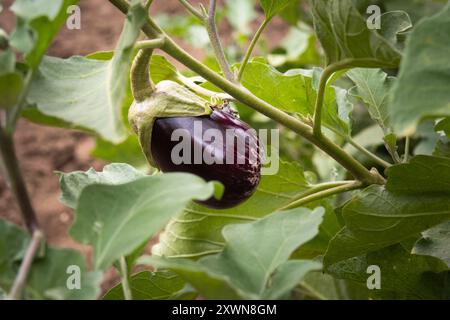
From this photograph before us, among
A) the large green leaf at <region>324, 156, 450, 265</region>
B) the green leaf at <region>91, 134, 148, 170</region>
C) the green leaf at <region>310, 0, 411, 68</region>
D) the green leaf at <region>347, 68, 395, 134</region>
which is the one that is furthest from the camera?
the green leaf at <region>91, 134, 148, 170</region>

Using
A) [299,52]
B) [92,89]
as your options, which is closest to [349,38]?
[92,89]

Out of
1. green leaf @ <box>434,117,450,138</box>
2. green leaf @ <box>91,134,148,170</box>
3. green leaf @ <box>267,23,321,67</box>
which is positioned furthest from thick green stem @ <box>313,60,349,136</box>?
green leaf @ <box>267,23,321,67</box>

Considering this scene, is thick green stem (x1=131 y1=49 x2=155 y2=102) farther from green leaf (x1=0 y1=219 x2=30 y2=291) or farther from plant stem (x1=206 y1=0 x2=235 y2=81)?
green leaf (x1=0 y1=219 x2=30 y2=291)

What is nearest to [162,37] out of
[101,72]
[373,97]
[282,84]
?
[101,72]

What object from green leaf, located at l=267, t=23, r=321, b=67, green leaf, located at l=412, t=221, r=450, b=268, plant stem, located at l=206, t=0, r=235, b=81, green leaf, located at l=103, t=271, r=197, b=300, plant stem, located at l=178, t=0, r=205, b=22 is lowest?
green leaf, located at l=103, t=271, r=197, b=300

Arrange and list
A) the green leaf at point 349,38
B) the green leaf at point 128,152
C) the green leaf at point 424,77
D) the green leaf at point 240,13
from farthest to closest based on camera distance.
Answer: the green leaf at point 240,13 < the green leaf at point 128,152 < the green leaf at point 349,38 < the green leaf at point 424,77

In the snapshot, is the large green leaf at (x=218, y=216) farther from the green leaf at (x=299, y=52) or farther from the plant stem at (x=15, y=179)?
the green leaf at (x=299, y=52)

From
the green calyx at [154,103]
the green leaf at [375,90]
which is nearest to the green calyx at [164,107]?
the green calyx at [154,103]

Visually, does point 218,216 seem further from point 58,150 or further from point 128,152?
point 58,150
